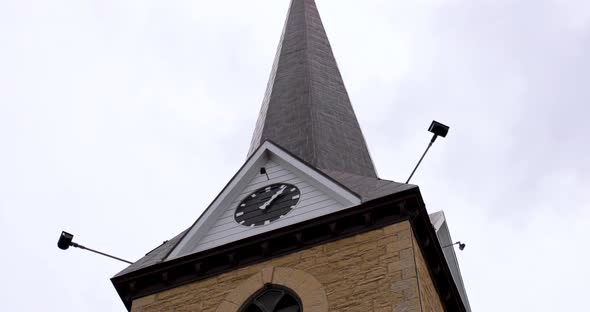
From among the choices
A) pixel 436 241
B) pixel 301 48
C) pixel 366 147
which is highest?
pixel 301 48

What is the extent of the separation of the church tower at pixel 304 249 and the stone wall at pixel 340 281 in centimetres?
2

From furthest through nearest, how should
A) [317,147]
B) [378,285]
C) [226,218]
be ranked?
[317,147], [226,218], [378,285]

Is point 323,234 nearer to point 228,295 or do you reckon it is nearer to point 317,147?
point 228,295

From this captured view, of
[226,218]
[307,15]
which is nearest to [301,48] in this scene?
[307,15]

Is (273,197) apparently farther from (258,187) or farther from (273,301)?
(273,301)

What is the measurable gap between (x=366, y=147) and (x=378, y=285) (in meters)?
6.41

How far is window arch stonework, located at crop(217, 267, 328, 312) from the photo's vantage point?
20.4 m

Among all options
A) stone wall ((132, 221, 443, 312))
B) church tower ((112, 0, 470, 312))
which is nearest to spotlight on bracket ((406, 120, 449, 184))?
church tower ((112, 0, 470, 312))

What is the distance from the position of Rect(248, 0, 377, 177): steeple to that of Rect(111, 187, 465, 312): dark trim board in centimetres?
270

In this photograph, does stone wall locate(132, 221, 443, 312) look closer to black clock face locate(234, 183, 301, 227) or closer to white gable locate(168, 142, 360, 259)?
white gable locate(168, 142, 360, 259)

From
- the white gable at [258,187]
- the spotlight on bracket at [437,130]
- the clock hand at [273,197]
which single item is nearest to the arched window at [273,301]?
the white gable at [258,187]

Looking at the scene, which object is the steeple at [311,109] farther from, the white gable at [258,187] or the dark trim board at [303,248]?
the dark trim board at [303,248]

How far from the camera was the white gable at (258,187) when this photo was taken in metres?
22.3

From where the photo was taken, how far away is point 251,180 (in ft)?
78.5
